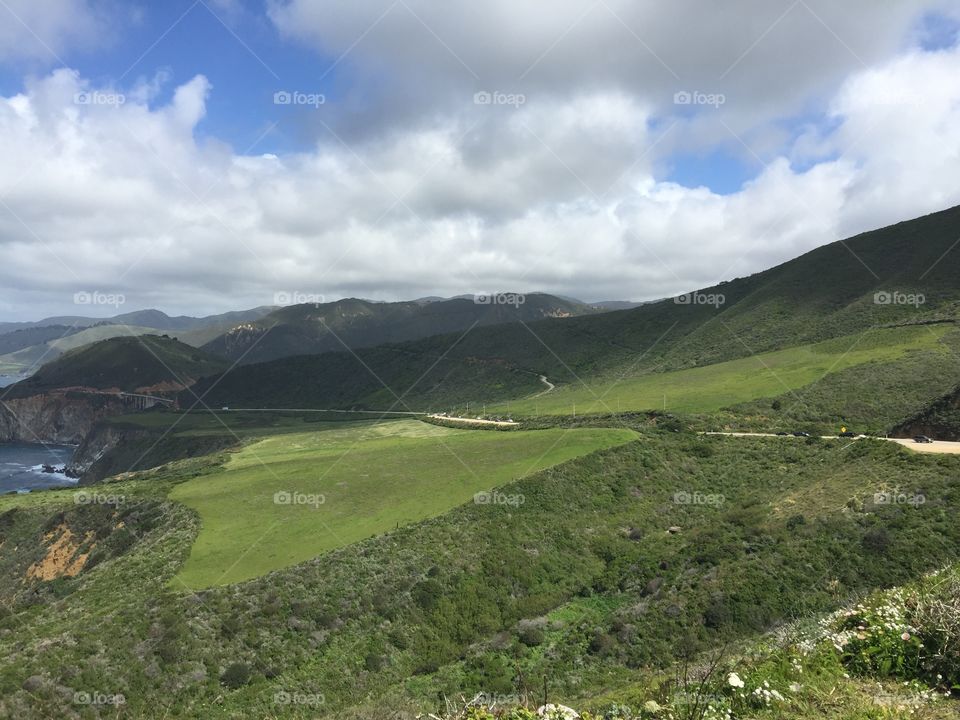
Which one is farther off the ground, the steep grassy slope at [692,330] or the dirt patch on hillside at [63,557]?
the steep grassy slope at [692,330]

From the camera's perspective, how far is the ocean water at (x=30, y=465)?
124250 mm

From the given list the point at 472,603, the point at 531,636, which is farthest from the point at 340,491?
the point at 531,636

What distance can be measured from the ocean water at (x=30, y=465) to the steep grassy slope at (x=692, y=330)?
A: 179 ft

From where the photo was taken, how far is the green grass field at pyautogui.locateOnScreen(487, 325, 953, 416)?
233ft

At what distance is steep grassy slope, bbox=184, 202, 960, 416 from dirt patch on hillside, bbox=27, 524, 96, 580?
93.3m

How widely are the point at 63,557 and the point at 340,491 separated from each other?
73.7 ft

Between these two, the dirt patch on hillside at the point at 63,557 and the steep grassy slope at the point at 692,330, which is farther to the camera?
the steep grassy slope at the point at 692,330

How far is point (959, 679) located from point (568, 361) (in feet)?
462

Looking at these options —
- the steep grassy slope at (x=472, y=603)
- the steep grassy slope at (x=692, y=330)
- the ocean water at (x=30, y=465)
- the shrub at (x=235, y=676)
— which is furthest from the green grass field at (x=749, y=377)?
the ocean water at (x=30, y=465)

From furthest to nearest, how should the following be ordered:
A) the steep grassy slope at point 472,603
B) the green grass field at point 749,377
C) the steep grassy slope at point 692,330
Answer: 1. the steep grassy slope at point 692,330
2. the green grass field at point 749,377
3. the steep grassy slope at point 472,603

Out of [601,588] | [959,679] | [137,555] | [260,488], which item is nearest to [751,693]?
[959,679]

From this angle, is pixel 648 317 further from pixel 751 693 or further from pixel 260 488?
pixel 751 693

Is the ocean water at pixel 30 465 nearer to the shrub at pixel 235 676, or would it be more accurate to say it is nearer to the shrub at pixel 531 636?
the shrub at pixel 235 676

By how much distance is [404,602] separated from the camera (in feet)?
93.4
